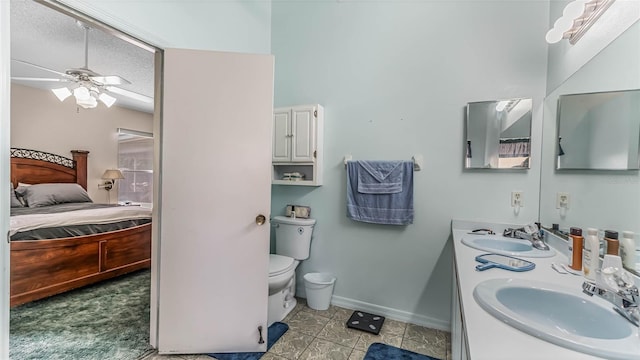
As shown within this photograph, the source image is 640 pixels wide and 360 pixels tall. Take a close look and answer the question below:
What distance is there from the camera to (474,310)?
798 mm

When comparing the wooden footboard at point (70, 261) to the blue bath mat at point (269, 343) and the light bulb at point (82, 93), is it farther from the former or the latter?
the blue bath mat at point (269, 343)

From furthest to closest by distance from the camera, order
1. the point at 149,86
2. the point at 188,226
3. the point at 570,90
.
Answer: the point at 149,86
the point at 188,226
the point at 570,90

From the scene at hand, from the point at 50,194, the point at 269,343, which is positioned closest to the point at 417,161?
the point at 269,343

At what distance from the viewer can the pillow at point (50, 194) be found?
3.54 meters

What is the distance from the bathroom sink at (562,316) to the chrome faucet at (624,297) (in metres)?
0.02

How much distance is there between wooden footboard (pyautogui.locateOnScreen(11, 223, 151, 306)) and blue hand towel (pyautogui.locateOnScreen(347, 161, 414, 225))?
2.55 meters

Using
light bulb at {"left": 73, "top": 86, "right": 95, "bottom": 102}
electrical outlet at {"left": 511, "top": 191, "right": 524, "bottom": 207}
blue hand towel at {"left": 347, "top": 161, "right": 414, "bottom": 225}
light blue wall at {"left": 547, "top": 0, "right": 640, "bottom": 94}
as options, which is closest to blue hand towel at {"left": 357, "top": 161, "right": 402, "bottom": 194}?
blue hand towel at {"left": 347, "top": 161, "right": 414, "bottom": 225}

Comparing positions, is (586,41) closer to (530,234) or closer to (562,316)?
(530,234)

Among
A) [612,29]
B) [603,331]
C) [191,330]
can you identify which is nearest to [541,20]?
[612,29]

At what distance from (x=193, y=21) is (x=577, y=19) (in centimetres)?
223

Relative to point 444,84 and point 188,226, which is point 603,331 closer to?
point 444,84

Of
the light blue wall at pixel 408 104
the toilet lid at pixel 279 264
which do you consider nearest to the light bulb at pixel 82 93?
the light blue wall at pixel 408 104

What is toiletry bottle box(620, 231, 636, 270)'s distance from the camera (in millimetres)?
979

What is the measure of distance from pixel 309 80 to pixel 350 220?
52.0 inches
